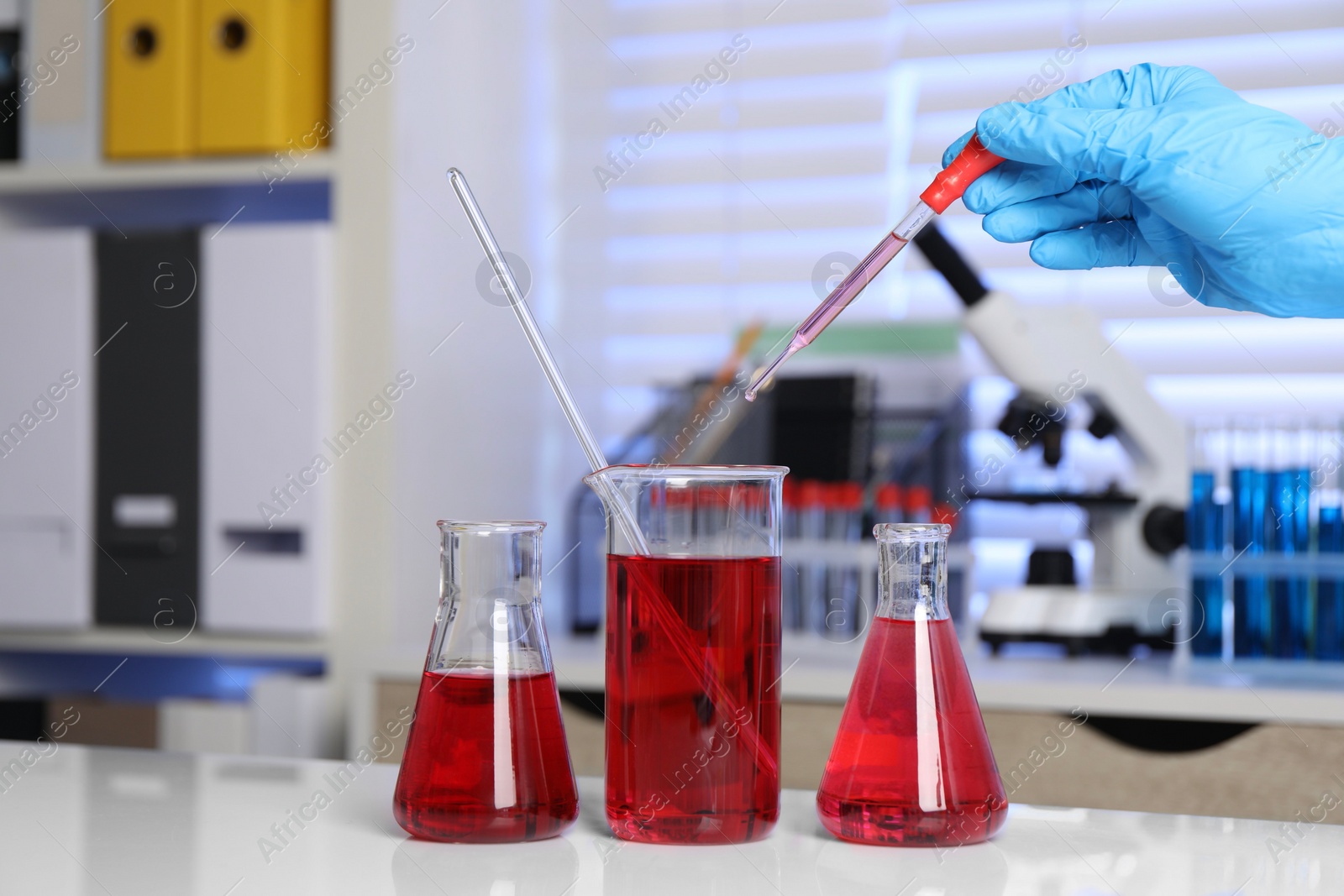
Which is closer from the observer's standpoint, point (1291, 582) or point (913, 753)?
point (913, 753)

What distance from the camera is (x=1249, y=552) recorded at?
142 cm

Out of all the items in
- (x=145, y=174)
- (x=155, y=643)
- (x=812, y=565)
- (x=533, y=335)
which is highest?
(x=145, y=174)

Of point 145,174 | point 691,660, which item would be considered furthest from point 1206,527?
point 145,174

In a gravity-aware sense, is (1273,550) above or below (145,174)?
below

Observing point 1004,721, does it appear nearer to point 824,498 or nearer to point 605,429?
point 824,498

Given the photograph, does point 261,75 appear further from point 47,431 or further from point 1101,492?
point 1101,492

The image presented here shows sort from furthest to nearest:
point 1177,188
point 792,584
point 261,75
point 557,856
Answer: point 792,584 → point 261,75 → point 1177,188 → point 557,856

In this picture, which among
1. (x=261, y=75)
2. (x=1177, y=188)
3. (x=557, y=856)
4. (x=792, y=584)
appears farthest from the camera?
(x=792, y=584)

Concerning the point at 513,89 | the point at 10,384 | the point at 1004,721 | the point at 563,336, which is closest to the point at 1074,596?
the point at 1004,721

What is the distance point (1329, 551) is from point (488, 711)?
1.20 meters

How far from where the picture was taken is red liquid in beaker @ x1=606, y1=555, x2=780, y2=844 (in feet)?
1.77

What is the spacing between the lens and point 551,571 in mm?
1887

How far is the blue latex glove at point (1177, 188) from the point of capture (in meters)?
0.78

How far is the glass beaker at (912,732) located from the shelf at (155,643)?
1102 millimetres
